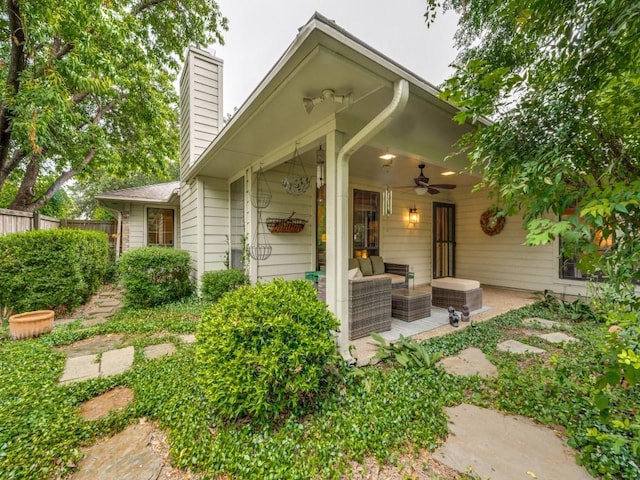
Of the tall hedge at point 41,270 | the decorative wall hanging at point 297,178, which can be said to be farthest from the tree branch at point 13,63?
the decorative wall hanging at point 297,178

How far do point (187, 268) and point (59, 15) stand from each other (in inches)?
179

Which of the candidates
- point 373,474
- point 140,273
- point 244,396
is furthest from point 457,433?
point 140,273

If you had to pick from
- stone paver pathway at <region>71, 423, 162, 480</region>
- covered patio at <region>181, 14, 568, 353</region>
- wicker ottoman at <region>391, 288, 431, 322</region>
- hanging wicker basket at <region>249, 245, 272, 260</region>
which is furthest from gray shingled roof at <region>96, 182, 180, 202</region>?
stone paver pathway at <region>71, 423, 162, 480</region>

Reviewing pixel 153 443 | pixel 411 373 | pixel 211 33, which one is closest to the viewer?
pixel 153 443

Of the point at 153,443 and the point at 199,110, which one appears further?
the point at 199,110

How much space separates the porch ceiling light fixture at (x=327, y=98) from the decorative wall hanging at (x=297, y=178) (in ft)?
7.96

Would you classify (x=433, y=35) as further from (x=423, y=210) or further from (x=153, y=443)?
(x=153, y=443)

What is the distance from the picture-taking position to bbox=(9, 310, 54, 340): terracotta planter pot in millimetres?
3449

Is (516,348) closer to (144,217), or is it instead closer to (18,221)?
(18,221)

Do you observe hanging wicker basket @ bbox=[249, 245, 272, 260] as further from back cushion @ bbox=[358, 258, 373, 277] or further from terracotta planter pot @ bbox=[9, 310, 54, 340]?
terracotta planter pot @ bbox=[9, 310, 54, 340]

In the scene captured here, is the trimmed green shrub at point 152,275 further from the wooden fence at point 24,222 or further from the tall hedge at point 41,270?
the wooden fence at point 24,222

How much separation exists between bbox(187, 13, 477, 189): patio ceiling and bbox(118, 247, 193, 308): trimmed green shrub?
1.93 meters

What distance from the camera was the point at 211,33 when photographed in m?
8.10

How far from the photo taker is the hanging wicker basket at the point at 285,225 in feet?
16.0
